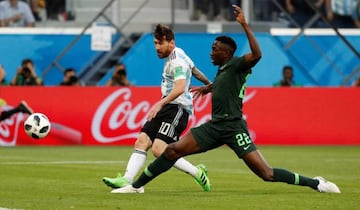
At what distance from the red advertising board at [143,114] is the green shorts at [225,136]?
14.5m

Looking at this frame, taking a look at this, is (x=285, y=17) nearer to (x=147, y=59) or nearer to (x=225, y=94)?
(x=147, y=59)

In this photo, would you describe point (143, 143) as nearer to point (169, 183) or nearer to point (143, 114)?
point (169, 183)

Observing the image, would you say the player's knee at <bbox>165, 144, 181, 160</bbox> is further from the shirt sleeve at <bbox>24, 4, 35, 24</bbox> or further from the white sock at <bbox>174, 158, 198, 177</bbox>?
the shirt sleeve at <bbox>24, 4, 35, 24</bbox>

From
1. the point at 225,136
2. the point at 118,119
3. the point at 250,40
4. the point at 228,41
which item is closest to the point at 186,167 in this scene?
the point at 225,136

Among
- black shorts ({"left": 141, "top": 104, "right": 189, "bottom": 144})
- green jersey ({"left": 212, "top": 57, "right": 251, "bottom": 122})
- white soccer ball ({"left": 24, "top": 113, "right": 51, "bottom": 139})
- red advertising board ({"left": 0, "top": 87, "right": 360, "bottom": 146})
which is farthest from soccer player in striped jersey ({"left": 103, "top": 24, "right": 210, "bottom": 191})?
red advertising board ({"left": 0, "top": 87, "right": 360, "bottom": 146})

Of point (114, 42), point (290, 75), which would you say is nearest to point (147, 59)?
point (114, 42)

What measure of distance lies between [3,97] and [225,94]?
49.7ft

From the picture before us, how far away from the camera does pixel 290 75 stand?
101ft

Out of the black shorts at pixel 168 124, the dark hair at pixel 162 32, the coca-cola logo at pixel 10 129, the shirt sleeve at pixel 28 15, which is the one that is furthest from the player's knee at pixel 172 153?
the shirt sleeve at pixel 28 15

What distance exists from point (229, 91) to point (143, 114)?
14717 millimetres

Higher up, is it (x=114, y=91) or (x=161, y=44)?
(x=161, y=44)

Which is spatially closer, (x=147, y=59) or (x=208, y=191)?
(x=208, y=191)

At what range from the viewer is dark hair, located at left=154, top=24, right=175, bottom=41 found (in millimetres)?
15047

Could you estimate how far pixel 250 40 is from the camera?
1350 cm
